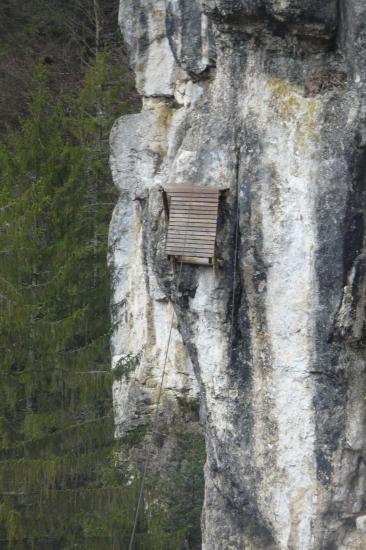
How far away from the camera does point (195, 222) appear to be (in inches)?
472

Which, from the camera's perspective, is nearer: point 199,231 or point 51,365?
point 199,231

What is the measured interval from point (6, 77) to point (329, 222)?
10725mm

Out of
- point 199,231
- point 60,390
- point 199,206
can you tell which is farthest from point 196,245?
point 60,390

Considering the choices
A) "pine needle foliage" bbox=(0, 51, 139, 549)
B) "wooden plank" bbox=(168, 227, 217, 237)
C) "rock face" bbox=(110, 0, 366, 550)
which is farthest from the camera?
"pine needle foliage" bbox=(0, 51, 139, 549)

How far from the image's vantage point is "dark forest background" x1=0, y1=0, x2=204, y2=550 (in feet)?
47.1

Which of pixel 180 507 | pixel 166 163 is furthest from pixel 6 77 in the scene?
pixel 180 507

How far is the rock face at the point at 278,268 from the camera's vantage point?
11.7 m

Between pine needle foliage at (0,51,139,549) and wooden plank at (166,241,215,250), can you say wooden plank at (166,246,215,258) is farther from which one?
pine needle foliage at (0,51,139,549)

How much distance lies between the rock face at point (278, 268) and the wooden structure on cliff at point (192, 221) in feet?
0.74

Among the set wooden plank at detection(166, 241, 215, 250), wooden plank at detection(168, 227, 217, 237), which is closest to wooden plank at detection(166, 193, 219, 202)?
wooden plank at detection(168, 227, 217, 237)

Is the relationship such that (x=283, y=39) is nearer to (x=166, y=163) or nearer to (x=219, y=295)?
(x=219, y=295)

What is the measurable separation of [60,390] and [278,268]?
152 inches

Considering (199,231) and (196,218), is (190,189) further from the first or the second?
(199,231)

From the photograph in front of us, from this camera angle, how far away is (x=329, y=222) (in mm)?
11820
